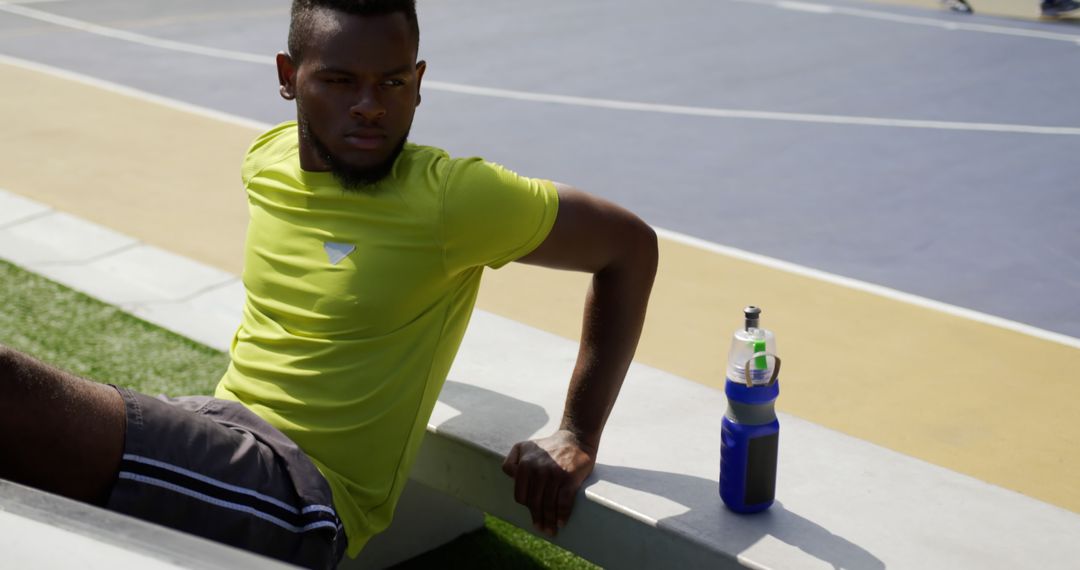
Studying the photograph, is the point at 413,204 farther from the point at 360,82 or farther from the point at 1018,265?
the point at 1018,265

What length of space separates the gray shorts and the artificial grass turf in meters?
2.14

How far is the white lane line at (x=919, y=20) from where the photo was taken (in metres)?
11.7

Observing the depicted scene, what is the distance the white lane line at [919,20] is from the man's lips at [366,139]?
392 inches

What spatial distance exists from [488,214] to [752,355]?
0.64 metres

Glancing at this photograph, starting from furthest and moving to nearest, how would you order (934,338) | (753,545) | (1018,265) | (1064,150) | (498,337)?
(1064,150) → (1018,265) → (934,338) → (498,337) → (753,545)

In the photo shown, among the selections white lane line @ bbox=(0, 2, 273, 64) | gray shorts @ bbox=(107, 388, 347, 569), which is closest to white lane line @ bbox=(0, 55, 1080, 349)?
gray shorts @ bbox=(107, 388, 347, 569)

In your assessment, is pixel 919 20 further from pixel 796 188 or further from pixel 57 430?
pixel 57 430

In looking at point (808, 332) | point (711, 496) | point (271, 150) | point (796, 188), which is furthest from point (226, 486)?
point (796, 188)

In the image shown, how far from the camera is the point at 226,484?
2.62 metres

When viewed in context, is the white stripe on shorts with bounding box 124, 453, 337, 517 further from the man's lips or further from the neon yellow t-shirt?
the man's lips

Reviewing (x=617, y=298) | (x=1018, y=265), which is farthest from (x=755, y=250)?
(x=617, y=298)

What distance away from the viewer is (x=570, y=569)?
3789 millimetres

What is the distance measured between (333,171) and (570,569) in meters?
1.47

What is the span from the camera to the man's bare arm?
2.94 m
